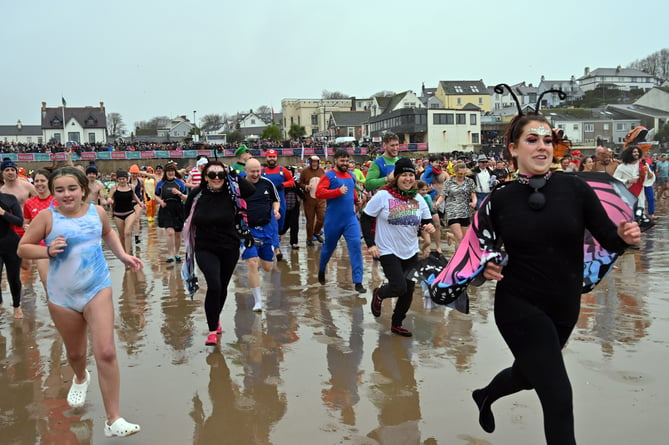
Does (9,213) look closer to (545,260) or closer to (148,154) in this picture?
(545,260)

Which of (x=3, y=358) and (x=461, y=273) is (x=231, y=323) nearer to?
(x=3, y=358)

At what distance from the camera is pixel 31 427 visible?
4059 mm

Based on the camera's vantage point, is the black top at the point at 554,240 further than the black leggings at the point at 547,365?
Yes

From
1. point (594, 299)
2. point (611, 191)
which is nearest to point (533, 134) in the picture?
point (611, 191)

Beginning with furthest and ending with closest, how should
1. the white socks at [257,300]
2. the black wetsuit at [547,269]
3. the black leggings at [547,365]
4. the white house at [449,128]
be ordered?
the white house at [449,128], the white socks at [257,300], the black wetsuit at [547,269], the black leggings at [547,365]

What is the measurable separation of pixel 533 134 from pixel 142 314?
5.42 meters

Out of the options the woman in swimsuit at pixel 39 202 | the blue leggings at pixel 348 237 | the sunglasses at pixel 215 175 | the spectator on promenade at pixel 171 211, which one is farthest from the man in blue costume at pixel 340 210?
the spectator on promenade at pixel 171 211

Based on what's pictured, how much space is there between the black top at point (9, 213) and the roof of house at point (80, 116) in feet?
276

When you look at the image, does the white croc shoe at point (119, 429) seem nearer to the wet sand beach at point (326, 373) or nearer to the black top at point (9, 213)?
the wet sand beach at point (326, 373)

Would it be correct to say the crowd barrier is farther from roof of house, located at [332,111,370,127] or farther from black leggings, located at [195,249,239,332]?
black leggings, located at [195,249,239,332]

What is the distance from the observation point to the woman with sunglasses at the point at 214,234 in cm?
584

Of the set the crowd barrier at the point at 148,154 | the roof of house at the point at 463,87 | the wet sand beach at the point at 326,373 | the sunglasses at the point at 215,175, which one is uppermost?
the roof of house at the point at 463,87

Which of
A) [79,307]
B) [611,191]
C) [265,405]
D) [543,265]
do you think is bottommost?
[265,405]

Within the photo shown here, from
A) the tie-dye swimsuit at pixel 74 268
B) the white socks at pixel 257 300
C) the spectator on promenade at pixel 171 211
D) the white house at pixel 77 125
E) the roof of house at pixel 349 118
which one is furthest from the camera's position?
the roof of house at pixel 349 118
